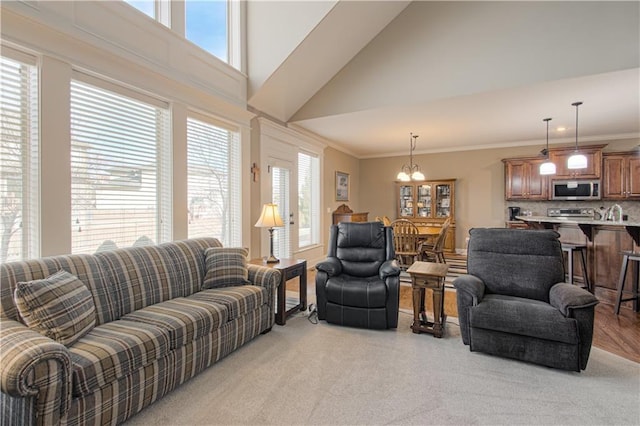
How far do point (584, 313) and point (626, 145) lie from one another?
19.5ft

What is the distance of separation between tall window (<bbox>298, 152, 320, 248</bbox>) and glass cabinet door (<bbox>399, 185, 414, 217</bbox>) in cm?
259

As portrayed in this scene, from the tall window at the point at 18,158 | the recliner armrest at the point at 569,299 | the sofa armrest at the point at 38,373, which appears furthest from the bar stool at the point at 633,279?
the tall window at the point at 18,158

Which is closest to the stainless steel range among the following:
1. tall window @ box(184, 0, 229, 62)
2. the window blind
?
the window blind

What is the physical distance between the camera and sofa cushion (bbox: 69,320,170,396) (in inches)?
59.0

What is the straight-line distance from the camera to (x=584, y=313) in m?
2.15

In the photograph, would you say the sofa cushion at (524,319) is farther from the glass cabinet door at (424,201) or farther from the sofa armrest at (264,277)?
the glass cabinet door at (424,201)

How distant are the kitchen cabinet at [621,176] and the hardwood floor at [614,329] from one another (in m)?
3.42

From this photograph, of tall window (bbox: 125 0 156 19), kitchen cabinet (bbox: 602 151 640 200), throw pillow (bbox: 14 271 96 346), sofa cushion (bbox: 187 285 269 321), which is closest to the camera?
throw pillow (bbox: 14 271 96 346)

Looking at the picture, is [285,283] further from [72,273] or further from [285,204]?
[285,204]

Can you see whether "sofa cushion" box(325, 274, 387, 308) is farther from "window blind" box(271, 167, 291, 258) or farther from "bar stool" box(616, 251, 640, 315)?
"bar stool" box(616, 251, 640, 315)

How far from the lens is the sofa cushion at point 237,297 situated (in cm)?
243

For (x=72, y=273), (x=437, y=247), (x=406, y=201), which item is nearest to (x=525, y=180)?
(x=406, y=201)

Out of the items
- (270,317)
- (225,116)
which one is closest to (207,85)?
(225,116)

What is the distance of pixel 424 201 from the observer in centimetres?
759
